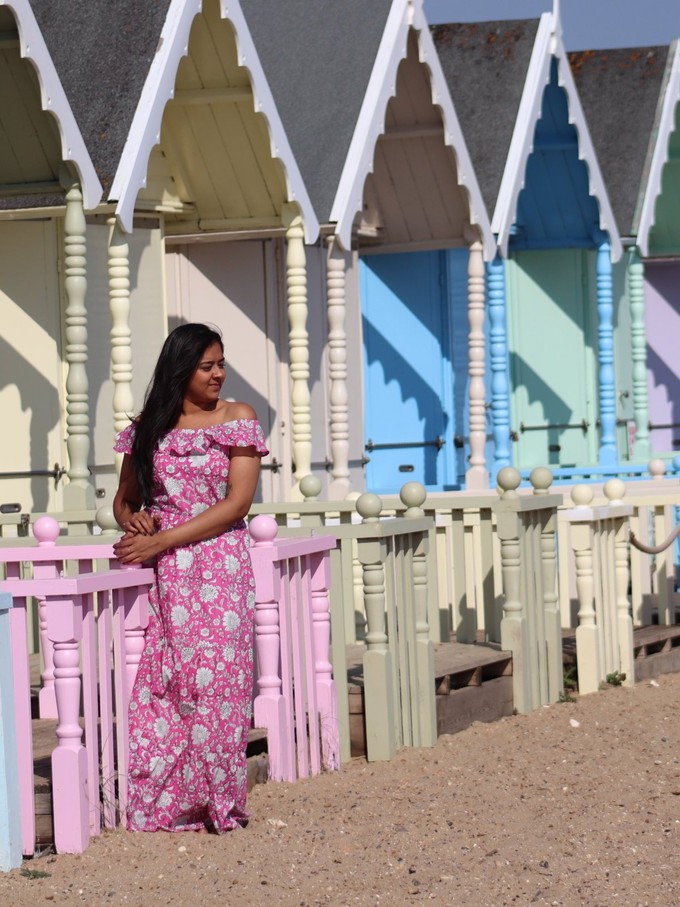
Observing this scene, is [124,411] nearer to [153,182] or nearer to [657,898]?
[153,182]

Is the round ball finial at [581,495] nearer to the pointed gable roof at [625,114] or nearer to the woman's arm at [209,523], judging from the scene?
the woman's arm at [209,523]

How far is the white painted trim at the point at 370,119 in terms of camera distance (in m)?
11.6

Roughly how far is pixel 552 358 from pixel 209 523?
10954 mm

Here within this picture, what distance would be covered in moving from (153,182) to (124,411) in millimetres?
2445

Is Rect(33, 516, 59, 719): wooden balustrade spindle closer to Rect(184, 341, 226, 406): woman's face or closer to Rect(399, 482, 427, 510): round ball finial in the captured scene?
Rect(184, 341, 226, 406): woman's face

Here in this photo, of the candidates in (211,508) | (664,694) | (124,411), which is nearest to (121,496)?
(211,508)

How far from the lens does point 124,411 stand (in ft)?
31.5

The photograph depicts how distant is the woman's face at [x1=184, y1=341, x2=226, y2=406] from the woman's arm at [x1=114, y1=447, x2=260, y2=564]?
0.21 metres

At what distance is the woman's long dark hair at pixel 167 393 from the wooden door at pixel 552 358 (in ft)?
33.9

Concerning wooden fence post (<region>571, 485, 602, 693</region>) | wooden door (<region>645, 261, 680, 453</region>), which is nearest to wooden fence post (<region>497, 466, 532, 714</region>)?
wooden fence post (<region>571, 485, 602, 693</region>)

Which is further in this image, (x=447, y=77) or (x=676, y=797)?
(x=447, y=77)

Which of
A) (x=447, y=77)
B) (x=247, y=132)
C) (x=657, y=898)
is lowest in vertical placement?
(x=657, y=898)

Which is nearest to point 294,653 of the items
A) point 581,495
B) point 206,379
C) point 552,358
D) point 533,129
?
point 206,379

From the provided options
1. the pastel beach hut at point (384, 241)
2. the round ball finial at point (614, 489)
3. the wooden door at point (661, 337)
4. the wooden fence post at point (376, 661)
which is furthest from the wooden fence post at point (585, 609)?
the wooden door at point (661, 337)
